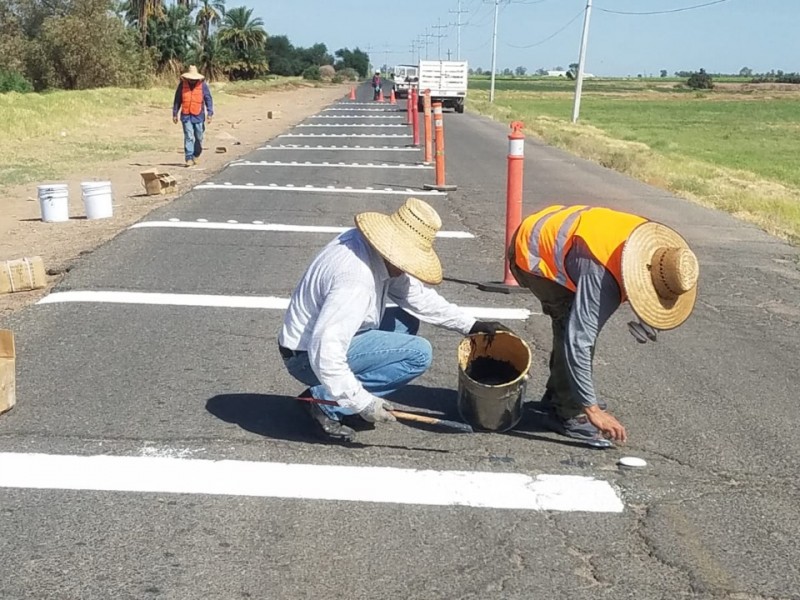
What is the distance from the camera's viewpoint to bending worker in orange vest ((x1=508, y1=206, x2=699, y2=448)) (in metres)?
3.97

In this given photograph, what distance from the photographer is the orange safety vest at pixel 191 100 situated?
53.5 ft

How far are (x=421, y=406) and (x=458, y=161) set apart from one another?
14969 millimetres

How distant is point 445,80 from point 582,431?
4303 cm

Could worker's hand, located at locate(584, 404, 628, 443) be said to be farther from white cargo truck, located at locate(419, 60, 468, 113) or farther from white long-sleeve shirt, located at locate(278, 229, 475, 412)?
white cargo truck, located at locate(419, 60, 468, 113)

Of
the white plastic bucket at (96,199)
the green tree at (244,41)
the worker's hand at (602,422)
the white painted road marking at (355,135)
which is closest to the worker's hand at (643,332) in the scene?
the worker's hand at (602,422)

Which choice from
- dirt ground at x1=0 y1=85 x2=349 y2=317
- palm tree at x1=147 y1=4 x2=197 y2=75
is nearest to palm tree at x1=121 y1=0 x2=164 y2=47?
palm tree at x1=147 y1=4 x2=197 y2=75

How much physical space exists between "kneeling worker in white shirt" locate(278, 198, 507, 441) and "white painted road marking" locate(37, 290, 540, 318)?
7.52 feet

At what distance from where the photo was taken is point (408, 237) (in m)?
4.19

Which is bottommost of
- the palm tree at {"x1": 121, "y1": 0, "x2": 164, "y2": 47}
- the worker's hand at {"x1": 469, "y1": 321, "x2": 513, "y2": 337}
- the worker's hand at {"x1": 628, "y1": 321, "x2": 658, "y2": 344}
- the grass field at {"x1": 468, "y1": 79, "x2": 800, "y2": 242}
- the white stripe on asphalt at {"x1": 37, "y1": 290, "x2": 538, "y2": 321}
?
the grass field at {"x1": 468, "y1": 79, "x2": 800, "y2": 242}

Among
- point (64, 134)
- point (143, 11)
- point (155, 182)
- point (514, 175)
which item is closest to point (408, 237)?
point (514, 175)

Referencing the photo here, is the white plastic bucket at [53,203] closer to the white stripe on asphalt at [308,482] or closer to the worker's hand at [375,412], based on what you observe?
the white stripe on asphalt at [308,482]

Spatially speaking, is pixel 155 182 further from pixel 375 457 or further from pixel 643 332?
pixel 643 332

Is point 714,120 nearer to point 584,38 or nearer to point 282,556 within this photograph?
point 584,38

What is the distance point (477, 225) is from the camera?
11180 millimetres
